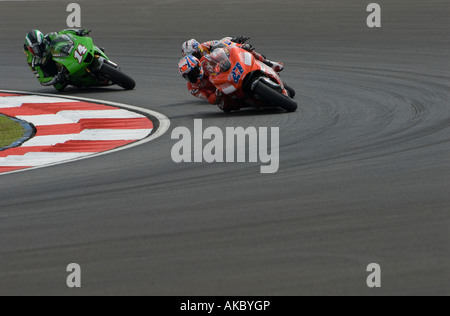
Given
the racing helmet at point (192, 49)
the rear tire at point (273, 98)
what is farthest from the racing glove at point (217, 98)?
the racing helmet at point (192, 49)

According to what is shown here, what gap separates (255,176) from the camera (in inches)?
271

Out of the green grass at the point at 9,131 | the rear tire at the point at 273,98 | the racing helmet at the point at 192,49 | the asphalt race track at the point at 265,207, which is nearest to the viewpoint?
the asphalt race track at the point at 265,207

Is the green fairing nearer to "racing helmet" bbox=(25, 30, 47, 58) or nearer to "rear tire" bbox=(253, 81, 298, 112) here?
"racing helmet" bbox=(25, 30, 47, 58)

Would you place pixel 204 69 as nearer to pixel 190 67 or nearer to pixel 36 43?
pixel 190 67

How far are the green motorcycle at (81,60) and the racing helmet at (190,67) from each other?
7.19 feet

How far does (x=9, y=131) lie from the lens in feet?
32.7

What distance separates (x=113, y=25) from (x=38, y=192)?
12.9 m

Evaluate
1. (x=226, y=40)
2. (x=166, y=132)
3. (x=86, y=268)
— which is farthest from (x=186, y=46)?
(x=86, y=268)

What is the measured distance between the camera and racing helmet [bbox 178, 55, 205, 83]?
35.2 ft

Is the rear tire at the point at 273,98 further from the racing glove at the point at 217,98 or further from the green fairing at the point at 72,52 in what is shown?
the green fairing at the point at 72,52

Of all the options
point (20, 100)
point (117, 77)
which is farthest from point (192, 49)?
point (20, 100)

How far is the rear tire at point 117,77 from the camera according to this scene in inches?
498

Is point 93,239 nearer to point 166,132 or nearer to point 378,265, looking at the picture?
point 378,265

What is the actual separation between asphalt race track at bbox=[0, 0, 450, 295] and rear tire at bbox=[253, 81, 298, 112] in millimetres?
145
